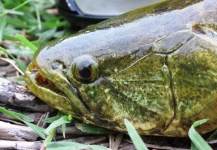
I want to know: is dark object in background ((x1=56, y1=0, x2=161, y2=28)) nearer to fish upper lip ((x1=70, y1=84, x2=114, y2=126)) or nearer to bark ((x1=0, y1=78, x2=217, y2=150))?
bark ((x1=0, y1=78, x2=217, y2=150))

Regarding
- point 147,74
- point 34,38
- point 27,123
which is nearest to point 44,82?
point 27,123

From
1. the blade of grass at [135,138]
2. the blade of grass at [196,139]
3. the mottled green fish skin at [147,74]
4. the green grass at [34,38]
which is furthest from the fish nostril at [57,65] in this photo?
the blade of grass at [196,139]

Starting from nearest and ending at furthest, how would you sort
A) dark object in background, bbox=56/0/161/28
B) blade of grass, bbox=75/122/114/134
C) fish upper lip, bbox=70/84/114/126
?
fish upper lip, bbox=70/84/114/126 → blade of grass, bbox=75/122/114/134 → dark object in background, bbox=56/0/161/28

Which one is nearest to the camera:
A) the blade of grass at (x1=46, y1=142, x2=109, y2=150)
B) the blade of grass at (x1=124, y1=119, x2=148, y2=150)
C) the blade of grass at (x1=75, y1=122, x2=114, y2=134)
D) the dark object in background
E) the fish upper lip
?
the blade of grass at (x1=124, y1=119, x2=148, y2=150)

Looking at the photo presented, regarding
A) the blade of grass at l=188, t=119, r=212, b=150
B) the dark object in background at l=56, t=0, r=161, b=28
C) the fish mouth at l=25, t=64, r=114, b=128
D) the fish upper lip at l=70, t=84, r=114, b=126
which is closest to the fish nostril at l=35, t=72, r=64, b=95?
the fish mouth at l=25, t=64, r=114, b=128

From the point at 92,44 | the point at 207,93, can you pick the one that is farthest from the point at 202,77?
the point at 92,44

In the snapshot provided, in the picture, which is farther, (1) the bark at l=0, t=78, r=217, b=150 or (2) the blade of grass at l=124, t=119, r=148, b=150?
(1) the bark at l=0, t=78, r=217, b=150

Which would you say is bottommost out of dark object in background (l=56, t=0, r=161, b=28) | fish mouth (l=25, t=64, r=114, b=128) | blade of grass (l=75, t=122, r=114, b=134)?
blade of grass (l=75, t=122, r=114, b=134)
